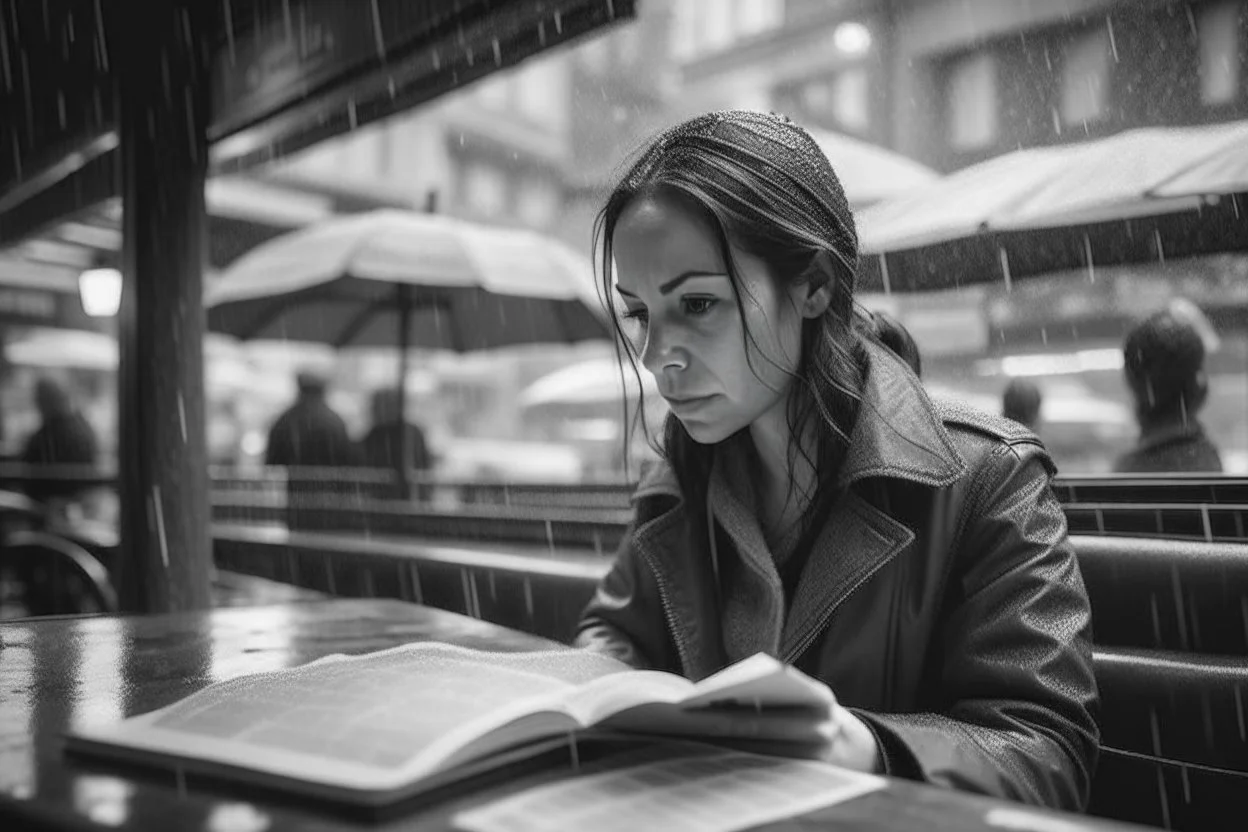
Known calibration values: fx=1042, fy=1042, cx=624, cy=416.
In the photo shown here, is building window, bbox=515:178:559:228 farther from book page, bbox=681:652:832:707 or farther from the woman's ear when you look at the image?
book page, bbox=681:652:832:707

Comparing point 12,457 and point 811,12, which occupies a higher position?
point 811,12

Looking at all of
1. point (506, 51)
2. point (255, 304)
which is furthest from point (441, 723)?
point (255, 304)

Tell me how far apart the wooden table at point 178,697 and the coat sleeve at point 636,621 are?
105 millimetres

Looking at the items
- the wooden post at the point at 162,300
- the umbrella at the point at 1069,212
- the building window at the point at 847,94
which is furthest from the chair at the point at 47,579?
the building window at the point at 847,94

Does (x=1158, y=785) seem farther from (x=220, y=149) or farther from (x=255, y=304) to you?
(x=255, y=304)

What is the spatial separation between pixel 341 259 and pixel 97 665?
3945 millimetres

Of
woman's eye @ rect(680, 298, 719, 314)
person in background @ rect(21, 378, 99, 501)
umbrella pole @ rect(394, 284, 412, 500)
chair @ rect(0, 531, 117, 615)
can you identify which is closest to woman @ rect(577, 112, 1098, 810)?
woman's eye @ rect(680, 298, 719, 314)

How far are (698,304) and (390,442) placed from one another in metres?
5.76

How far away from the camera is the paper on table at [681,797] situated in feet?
2.35

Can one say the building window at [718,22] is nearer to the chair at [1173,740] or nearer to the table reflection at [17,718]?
the chair at [1173,740]

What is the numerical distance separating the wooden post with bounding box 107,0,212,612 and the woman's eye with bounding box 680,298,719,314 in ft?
8.35

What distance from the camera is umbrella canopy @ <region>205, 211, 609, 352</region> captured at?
5.18 meters

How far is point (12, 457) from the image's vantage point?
9688mm

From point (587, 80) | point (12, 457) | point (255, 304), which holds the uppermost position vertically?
point (587, 80)
